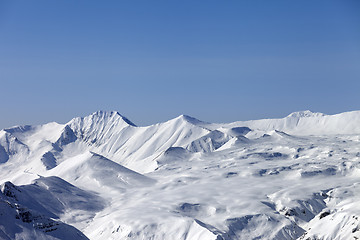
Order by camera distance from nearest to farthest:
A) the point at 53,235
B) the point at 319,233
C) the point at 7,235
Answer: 1. the point at 7,235
2. the point at 53,235
3. the point at 319,233

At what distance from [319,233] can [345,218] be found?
36.1 feet

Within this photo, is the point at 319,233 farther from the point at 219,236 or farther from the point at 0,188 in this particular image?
the point at 0,188

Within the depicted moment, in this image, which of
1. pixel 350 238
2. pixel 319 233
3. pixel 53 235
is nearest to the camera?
pixel 53 235

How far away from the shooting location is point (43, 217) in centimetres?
16325

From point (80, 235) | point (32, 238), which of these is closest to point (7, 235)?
point (32, 238)

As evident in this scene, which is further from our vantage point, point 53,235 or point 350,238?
point 350,238

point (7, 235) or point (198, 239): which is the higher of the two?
point (7, 235)

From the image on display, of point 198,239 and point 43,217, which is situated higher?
point 43,217

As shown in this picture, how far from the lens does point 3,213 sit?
506ft

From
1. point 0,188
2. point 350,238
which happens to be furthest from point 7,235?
point 350,238

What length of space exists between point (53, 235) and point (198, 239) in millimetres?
60954

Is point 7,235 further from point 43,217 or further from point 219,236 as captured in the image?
point 219,236

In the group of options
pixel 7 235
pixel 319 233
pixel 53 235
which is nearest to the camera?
pixel 7 235

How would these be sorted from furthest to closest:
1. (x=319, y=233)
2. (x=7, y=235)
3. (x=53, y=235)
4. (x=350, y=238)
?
(x=319, y=233) < (x=350, y=238) < (x=53, y=235) < (x=7, y=235)
